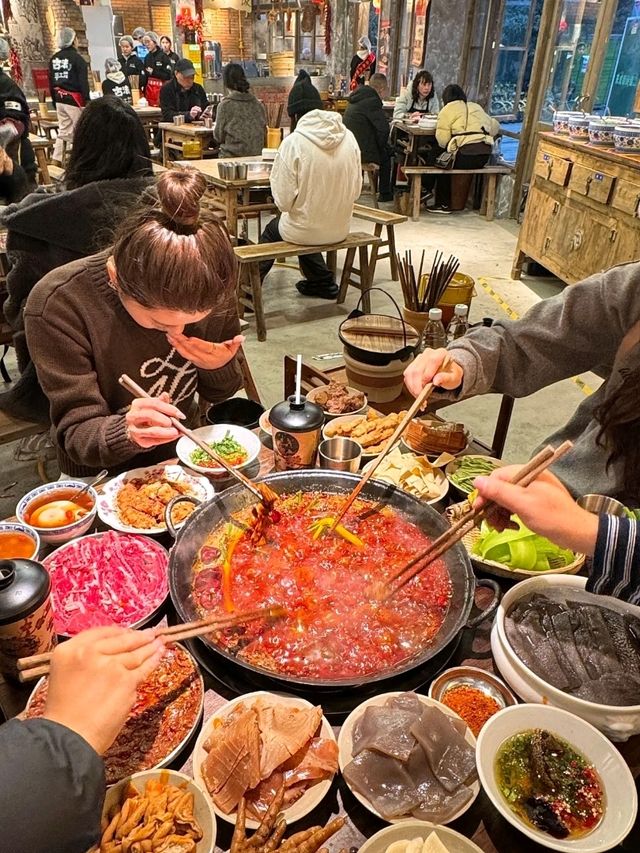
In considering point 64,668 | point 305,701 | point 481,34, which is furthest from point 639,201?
point 481,34

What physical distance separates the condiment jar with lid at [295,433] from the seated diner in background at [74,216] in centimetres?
159

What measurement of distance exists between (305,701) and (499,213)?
9.97 m

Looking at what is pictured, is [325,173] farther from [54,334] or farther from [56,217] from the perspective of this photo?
[54,334]

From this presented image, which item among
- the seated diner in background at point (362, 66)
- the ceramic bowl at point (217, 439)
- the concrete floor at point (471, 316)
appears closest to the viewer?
the ceramic bowl at point (217, 439)

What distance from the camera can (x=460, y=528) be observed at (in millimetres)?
1377

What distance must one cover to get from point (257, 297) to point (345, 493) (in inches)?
156

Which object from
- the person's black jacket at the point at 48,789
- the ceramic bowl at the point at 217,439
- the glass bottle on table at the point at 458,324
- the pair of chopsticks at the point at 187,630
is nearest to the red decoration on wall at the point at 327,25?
the glass bottle on table at the point at 458,324

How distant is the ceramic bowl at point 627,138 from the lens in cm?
529

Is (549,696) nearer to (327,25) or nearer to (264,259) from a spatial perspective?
(264,259)

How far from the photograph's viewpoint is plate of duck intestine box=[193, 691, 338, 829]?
1052mm

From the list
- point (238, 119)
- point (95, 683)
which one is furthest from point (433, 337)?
point (238, 119)

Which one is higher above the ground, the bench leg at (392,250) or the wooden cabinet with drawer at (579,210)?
the wooden cabinet with drawer at (579,210)

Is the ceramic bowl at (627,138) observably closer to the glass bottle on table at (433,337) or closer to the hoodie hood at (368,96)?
the glass bottle on table at (433,337)

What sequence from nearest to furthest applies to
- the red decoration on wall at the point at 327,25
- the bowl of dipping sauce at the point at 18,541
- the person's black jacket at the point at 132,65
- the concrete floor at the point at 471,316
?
the bowl of dipping sauce at the point at 18,541, the concrete floor at the point at 471,316, the person's black jacket at the point at 132,65, the red decoration on wall at the point at 327,25
